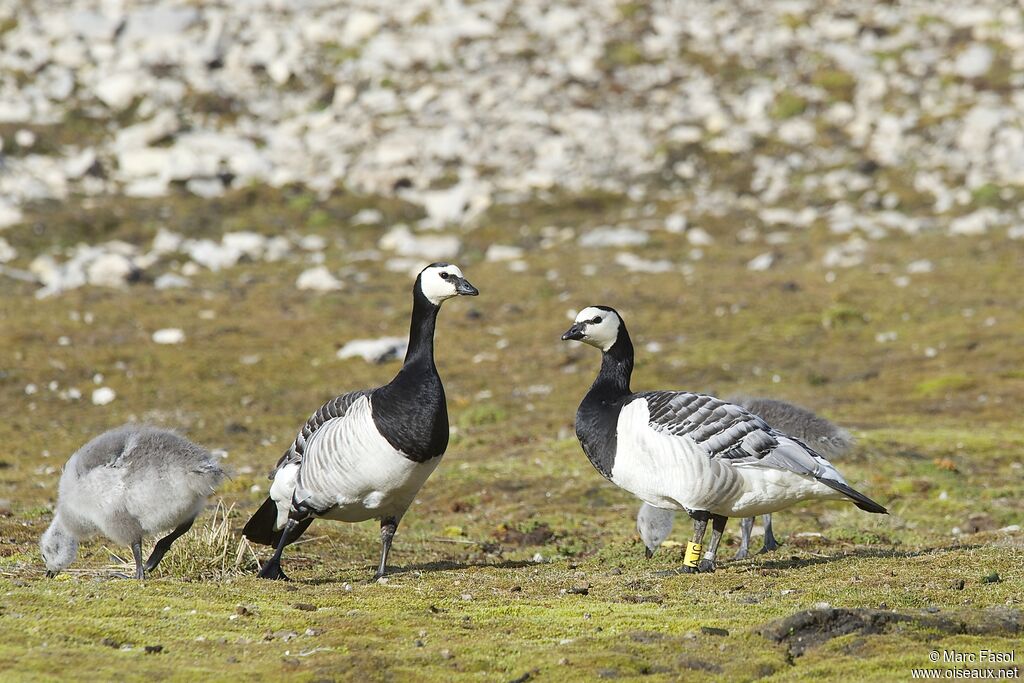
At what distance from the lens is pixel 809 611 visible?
335 inches

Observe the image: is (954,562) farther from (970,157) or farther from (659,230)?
(970,157)

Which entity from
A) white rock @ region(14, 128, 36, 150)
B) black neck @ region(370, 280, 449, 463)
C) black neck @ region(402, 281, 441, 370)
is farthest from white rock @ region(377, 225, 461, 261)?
black neck @ region(370, 280, 449, 463)

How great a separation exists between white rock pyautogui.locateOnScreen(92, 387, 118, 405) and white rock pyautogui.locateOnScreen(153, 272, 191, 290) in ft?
37.5

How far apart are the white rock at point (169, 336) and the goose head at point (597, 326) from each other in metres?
20.7

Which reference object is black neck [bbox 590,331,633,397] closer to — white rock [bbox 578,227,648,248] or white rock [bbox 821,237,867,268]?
white rock [bbox 821,237,867,268]

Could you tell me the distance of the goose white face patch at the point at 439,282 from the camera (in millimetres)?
12648

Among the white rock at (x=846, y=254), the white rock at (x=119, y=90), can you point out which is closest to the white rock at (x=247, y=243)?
the white rock at (x=119, y=90)

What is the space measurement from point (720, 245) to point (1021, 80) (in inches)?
755

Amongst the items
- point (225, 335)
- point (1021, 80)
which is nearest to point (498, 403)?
point (225, 335)

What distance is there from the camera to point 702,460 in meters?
11.3

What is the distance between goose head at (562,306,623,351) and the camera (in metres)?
12.7

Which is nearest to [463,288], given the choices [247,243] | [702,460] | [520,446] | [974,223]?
[702,460]

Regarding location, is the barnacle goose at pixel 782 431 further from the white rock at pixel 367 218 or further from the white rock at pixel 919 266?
the white rock at pixel 367 218

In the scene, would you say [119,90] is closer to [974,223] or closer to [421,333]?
[974,223]
